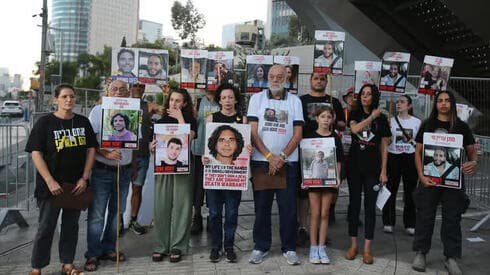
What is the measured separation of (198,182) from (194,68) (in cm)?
153

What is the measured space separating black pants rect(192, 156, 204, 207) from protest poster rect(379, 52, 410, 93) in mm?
2605

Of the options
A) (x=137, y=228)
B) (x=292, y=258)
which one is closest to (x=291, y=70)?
(x=292, y=258)

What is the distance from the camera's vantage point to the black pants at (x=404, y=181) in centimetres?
630

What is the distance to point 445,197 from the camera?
4.92 m

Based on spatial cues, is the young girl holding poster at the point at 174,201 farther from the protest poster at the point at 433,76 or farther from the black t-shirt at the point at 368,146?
the protest poster at the point at 433,76

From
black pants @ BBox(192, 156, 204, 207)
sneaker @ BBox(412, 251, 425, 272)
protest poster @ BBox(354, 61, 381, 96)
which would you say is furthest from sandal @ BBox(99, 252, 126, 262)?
protest poster @ BBox(354, 61, 381, 96)

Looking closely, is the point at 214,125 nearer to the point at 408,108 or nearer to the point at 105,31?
the point at 408,108

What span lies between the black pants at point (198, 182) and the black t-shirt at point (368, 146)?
1843 mm

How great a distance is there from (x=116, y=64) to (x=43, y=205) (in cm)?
211

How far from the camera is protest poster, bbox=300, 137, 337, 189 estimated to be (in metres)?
4.93

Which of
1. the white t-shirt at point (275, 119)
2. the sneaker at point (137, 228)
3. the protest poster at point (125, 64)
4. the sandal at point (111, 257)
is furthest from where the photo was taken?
the sneaker at point (137, 228)

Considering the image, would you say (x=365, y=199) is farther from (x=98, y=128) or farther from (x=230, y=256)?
(x=98, y=128)

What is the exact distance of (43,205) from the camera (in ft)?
14.6

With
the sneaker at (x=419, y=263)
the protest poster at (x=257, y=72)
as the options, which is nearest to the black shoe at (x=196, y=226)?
the protest poster at (x=257, y=72)
